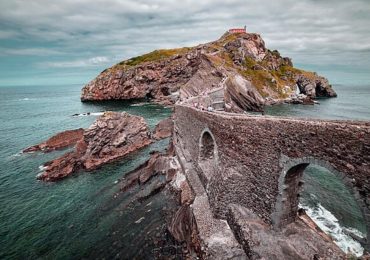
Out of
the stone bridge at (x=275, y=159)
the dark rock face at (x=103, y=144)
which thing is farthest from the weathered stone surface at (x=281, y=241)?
the dark rock face at (x=103, y=144)

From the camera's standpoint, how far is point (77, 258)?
18.0 m

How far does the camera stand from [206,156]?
24.5 metres

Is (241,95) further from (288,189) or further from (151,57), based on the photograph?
(151,57)

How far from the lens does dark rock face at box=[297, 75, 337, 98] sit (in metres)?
105

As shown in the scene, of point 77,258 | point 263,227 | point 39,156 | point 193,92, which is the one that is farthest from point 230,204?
point 193,92

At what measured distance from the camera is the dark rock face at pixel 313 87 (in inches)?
4122

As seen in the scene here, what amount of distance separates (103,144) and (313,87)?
95142mm

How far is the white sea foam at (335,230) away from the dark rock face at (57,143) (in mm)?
39696

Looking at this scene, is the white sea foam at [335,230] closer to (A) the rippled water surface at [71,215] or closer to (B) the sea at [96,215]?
(B) the sea at [96,215]

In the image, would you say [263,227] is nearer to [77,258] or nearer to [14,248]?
[77,258]

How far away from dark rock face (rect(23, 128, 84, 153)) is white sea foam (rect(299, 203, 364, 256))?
39696 mm

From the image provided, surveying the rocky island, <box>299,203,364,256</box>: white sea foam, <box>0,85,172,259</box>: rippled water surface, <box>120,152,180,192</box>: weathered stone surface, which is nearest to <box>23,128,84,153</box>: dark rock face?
<box>0,85,172,259</box>: rippled water surface

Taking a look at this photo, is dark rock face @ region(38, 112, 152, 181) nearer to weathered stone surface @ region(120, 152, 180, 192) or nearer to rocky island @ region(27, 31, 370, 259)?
rocky island @ region(27, 31, 370, 259)

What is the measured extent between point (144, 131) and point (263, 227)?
3196 centimetres
